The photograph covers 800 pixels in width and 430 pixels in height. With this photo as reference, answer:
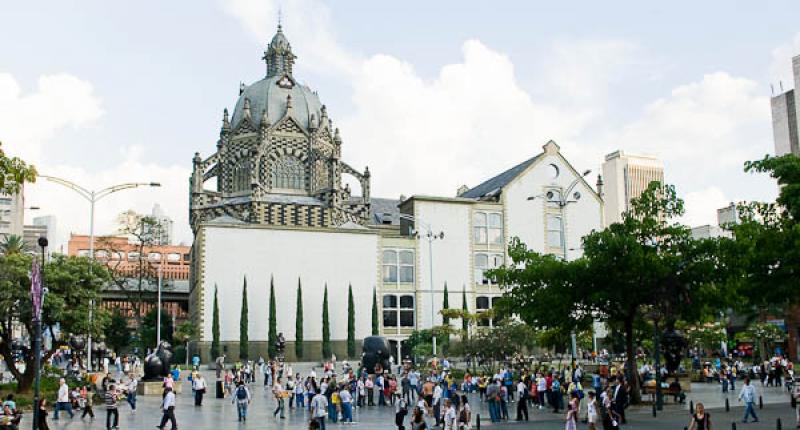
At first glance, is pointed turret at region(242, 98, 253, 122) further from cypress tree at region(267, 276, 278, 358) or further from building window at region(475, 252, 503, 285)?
building window at region(475, 252, 503, 285)

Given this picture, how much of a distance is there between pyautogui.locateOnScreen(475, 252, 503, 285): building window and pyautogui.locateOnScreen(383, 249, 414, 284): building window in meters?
6.14

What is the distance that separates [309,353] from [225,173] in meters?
24.4

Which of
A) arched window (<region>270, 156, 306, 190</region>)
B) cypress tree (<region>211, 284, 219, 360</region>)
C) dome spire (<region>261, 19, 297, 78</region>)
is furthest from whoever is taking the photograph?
dome spire (<region>261, 19, 297, 78</region>)

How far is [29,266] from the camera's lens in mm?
34594

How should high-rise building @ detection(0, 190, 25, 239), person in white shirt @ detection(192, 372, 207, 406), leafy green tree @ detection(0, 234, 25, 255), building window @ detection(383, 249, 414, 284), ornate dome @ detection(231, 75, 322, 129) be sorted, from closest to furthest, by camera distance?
person in white shirt @ detection(192, 372, 207, 406), leafy green tree @ detection(0, 234, 25, 255), building window @ detection(383, 249, 414, 284), ornate dome @ detection(231, 75, 322, 129), high-rise building @ detection(0, 190, 25, 239)

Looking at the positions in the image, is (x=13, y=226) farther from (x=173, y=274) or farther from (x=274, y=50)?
(x=274, y=50)

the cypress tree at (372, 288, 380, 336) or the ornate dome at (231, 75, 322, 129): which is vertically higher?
the ornate dome at (231, 75, 322, 129)

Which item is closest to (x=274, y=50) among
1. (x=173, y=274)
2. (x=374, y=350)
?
(x=374, y=350)

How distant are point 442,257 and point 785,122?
64.9 meters

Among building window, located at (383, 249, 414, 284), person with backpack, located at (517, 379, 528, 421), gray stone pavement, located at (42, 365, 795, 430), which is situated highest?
building window, located at (383, 249, 414, 284)

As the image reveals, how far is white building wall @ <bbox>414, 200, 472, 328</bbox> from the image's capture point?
70.7 m

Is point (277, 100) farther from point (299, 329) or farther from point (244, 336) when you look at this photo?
point (244, 336)

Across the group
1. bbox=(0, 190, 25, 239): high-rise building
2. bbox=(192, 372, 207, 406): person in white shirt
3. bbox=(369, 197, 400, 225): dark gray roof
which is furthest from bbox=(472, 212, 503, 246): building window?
bbox=(0, 190, 25, 239): high-rise building

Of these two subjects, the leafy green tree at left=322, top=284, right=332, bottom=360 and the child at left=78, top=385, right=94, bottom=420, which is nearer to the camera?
the child at left=78, top=385, right=94, bottom=420
